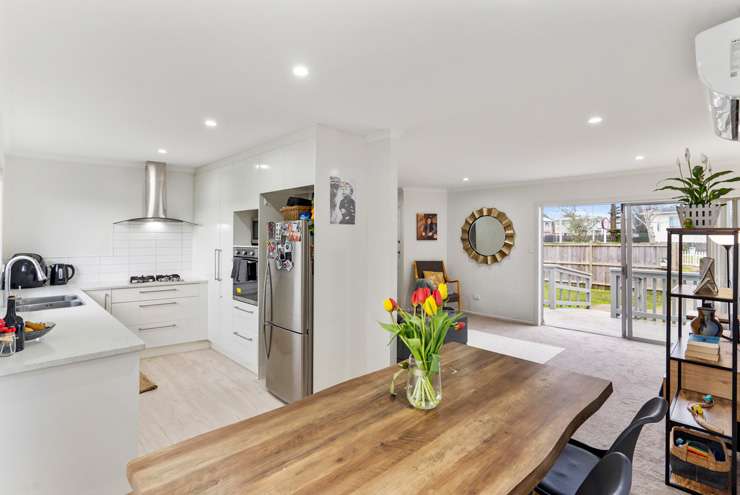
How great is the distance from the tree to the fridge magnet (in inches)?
202

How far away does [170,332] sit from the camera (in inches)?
179

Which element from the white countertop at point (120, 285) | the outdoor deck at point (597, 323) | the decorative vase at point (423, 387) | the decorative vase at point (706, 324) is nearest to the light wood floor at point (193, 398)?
the white countertop at point (120, 285)

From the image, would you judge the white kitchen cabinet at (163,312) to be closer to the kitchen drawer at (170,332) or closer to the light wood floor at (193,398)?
the kitchen drawer at (170,332)

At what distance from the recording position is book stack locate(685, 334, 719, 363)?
6.92 ft

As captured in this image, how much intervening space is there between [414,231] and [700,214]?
5.02 meters

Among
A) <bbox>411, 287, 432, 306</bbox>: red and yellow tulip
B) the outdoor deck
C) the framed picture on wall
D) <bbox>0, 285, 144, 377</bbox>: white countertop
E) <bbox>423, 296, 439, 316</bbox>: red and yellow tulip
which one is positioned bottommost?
the outdoor deck

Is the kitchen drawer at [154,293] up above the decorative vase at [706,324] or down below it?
below

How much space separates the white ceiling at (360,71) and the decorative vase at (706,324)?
142cm

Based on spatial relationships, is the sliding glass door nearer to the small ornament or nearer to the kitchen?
the small ornament

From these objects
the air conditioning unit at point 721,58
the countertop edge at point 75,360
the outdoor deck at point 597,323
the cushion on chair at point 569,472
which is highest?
the air conditioning unit at point 721,58

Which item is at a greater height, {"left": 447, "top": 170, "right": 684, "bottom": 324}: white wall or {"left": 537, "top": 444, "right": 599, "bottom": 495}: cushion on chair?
{"left": 447, "top": 170, "right": 684, "bottom": 324}: white wall

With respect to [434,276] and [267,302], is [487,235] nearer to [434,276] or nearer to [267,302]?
[434,276]

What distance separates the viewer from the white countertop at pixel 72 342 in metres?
1.75

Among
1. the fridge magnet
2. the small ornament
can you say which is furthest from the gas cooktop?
the small ornament
